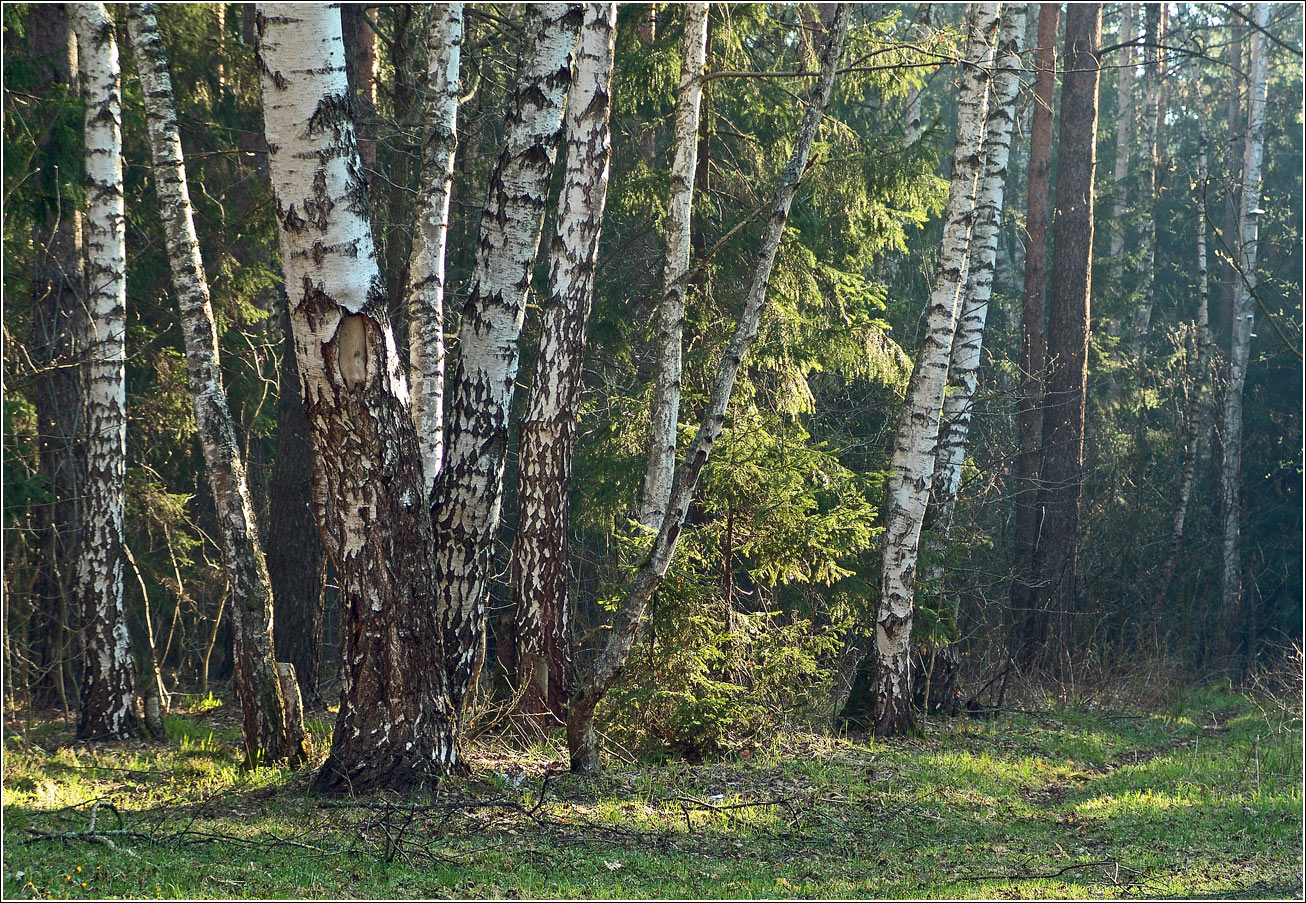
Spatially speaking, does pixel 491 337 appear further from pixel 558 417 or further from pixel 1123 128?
pixel 1123 128

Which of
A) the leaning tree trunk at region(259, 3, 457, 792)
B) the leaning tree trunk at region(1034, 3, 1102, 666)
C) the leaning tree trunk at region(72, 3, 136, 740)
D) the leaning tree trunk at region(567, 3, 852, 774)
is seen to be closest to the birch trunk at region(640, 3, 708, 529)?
the leaning tree trunk at region(567, 3, 852, 774)

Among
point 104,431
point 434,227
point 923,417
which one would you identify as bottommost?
point 104,431

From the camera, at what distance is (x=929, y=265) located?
753 inches

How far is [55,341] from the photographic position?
9.57m

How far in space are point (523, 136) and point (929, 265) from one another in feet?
46.0

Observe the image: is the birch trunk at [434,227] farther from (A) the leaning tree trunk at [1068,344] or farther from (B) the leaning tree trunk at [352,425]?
(A) the leaning tree trunk at [1068,344]

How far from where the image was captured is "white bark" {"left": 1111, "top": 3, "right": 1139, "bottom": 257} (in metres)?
24.2

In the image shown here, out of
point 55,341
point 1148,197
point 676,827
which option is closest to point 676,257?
point 676,827

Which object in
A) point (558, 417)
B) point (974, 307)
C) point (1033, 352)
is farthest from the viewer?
point (1033, 352)

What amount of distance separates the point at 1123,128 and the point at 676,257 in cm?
2256

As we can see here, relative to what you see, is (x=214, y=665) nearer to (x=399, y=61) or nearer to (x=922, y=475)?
(x=399, y=61)

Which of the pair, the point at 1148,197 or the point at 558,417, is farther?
the point at 1148,197

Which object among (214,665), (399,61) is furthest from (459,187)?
(214,665)

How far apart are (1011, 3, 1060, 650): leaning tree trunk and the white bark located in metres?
8.06
